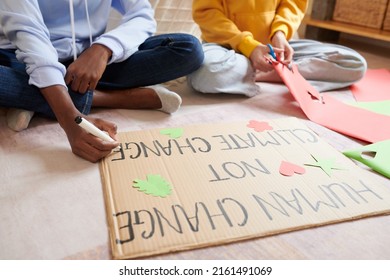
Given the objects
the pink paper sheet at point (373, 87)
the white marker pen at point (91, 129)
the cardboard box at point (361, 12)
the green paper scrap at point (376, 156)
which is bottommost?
the pink paper sheet at point (373, 87)

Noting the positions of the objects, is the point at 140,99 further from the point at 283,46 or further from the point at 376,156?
the point at 376,156

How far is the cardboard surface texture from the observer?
0.56m

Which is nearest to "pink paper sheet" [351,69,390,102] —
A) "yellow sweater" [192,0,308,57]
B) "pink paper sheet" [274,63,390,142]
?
"pink paper sheet" [274,63,390,142]

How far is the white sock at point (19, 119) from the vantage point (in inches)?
34.1

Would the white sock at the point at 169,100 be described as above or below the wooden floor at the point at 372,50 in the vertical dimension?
above

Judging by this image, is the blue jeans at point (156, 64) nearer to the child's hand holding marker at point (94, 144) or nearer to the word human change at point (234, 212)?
the child's hand holding marker at point (94, 144)

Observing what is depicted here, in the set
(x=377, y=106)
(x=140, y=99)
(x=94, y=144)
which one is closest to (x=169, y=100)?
(x=140, y=99)

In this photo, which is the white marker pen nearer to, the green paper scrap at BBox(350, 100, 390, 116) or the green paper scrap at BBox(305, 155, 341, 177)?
the green paper scrap at BBox(305, 155, 341, 177)

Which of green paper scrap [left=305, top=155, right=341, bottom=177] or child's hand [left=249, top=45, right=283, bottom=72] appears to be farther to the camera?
child's hand [left=249, top=45, right=283, bottom=72]

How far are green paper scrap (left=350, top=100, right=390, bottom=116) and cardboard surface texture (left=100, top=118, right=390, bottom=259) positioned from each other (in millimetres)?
299

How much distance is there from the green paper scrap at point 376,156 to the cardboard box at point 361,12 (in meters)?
1.21

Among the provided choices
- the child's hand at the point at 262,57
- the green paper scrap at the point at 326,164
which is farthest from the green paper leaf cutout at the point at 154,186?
the child's hand at the point at 262,57
